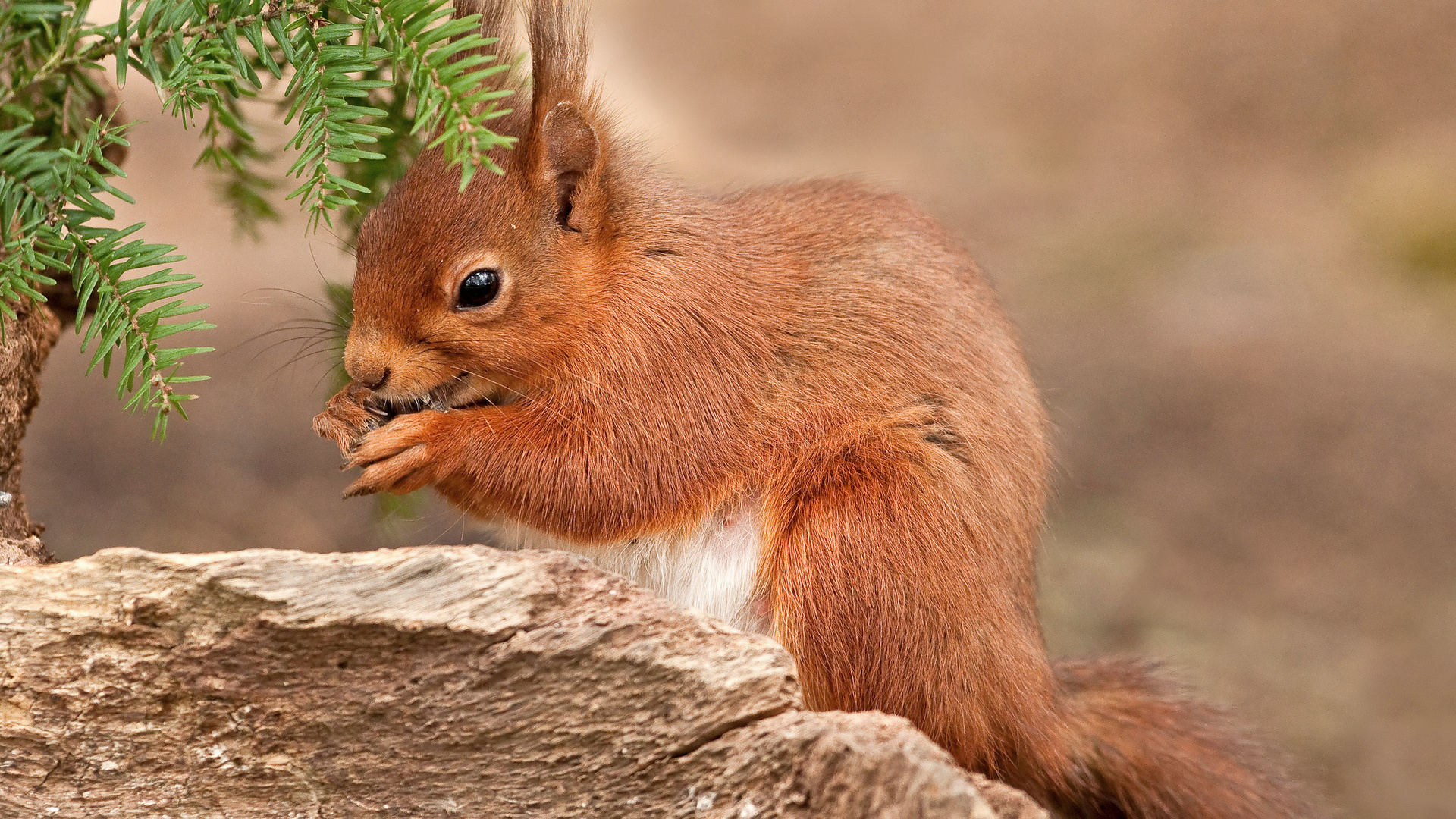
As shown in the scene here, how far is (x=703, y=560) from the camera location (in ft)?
5.34

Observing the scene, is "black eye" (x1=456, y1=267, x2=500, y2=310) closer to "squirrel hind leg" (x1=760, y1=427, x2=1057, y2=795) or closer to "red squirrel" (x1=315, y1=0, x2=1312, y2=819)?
"red squirrel" (x1=315, y1=0, x2=1312, y2=819)

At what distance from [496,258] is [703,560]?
513mm

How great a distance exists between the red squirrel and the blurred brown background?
0.33 meters

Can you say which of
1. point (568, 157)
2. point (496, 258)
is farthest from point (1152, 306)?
point (496, 258)

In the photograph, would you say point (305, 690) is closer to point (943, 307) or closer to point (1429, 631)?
point (943, 307)

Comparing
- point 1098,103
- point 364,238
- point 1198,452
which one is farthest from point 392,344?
point 1098,103

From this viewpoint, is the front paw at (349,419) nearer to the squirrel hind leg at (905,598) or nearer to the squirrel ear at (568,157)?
the squirrel ear at (568,157)

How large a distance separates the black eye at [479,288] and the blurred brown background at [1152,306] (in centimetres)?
48

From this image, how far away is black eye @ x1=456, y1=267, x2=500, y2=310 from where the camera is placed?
154 centimetres

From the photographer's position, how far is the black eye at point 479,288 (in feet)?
5.06

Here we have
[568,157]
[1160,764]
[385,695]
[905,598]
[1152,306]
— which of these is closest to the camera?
[385,695]

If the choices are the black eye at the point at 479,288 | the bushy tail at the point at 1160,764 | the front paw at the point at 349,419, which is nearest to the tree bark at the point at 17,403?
the front paw at the point at 349,419

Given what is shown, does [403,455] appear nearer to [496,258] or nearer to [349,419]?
[349,419]

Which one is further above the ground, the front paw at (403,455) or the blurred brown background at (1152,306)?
the blurred brown background at (1152,306)
